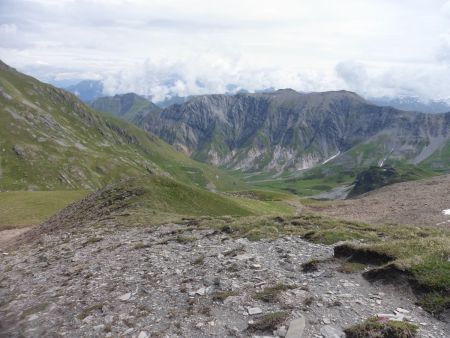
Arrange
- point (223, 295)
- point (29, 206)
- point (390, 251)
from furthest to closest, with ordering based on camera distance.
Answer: point (29, 206) → point (390, 251) → point (223, 295)

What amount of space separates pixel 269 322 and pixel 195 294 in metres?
5.29

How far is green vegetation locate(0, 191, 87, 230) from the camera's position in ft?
216

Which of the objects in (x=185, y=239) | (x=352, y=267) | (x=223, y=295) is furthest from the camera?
(x=185, y=239)

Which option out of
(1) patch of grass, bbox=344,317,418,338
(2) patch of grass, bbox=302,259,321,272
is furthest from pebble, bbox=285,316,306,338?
(2) patch of grass, bbox=302,259,321,272

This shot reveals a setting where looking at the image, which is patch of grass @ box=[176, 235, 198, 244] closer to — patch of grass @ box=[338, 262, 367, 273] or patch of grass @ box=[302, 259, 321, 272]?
patch of grass @ box=[302, 259, 321, 272]

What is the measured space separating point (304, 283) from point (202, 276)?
237 inches

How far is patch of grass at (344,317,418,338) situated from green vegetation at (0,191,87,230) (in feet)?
200

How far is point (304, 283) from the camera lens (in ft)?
63.4

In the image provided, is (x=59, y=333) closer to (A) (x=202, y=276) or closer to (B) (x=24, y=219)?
(A) (x=202, y=276)

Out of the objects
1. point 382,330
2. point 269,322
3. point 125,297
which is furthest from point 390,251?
point 125,297

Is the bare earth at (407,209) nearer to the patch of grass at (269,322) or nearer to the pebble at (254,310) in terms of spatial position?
the pebble at (254,310)

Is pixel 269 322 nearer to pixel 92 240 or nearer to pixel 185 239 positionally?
pixel 185 239

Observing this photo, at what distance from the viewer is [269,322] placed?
52.1ft

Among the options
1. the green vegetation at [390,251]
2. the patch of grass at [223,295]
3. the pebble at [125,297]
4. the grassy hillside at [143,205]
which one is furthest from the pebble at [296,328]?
the grassy hillside at [143,205]
